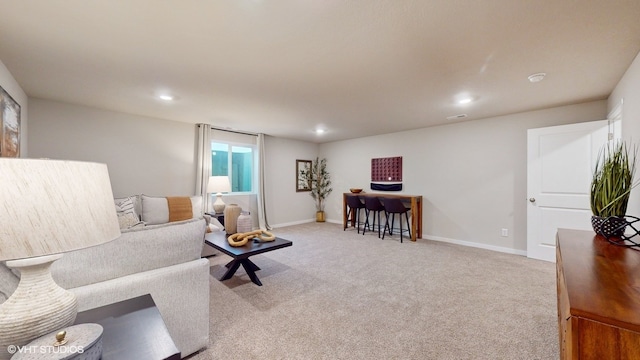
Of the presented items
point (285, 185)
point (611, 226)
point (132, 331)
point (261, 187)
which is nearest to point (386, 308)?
point (611, 226)

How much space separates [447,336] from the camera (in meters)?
1.85

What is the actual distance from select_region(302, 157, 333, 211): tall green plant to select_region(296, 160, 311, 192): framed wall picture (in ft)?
0.22

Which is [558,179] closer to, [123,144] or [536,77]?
[536,77]

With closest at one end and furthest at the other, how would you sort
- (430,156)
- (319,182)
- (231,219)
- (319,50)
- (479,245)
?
(319,50) < (231,219) < (479,245) < (430,156) < (319,182)

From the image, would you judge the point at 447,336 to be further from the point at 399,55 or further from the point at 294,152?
the point at 294,152

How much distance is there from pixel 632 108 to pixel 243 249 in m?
3.80

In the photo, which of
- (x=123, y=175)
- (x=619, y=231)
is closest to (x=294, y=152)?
(x=123, y=175)

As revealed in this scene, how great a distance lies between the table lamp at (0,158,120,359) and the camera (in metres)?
0.64

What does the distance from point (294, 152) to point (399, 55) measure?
4502 mm

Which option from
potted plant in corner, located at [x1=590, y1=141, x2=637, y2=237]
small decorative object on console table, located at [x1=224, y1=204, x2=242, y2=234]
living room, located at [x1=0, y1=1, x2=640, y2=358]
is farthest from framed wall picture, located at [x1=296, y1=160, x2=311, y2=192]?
potted plant in corner, located at [x1=590, y1=141, x2=637, y2=237]

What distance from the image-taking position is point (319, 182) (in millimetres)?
6742

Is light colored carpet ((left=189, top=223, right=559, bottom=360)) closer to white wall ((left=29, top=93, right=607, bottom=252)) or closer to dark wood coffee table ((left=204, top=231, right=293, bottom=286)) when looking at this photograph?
dark wood coffee table ((left=204, top=231, right=293, bottom=286))

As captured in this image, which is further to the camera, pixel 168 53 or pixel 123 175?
pixel 123 175

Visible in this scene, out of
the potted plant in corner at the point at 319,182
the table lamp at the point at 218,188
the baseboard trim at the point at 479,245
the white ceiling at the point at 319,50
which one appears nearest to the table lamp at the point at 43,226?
the white ceiling at the point at 319,50
